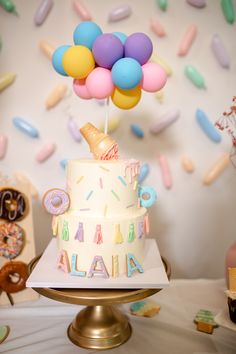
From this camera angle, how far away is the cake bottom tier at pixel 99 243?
3.30ft

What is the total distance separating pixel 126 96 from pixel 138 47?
0.51ft

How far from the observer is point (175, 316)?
3.97 ft

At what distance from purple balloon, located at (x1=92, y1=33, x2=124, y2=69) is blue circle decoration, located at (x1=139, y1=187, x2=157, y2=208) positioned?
0.43 meters

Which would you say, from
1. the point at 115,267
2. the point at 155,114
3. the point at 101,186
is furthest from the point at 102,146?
the point at 155,114

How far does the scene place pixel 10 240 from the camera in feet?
4.23

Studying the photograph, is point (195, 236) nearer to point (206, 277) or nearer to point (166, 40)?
point (206, 277)

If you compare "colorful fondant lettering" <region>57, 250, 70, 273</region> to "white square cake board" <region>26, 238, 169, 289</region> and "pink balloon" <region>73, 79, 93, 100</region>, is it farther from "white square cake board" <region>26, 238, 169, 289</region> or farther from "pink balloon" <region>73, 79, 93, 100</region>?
"pink balloon" <region>73, 79, 93, 100</region>

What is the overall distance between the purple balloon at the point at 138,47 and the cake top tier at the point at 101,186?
12.9 inches

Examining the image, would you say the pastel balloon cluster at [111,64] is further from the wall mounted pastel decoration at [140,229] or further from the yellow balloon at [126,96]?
the wall mounted pastel decoration at [140,229]

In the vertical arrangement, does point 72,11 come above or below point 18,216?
above

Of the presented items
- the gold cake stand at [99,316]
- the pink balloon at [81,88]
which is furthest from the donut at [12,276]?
the pink balloon at [81,88]

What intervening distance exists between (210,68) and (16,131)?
36.4 inches

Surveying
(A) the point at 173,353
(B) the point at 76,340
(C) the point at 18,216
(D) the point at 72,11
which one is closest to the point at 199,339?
(A) the point at 173,353

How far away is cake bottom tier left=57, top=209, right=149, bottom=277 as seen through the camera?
3.30ft
